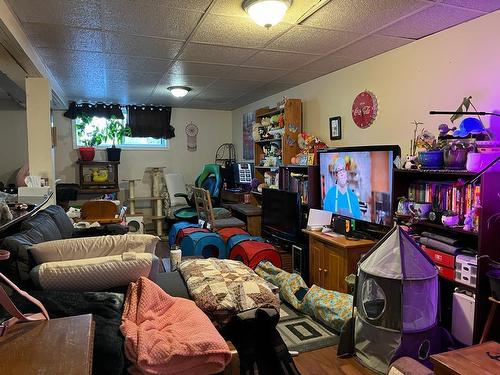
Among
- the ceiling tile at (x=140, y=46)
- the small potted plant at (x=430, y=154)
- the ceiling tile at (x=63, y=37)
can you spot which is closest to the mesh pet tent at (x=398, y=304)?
the small potted plant at (x=430, y=154)

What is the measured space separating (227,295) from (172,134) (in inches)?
195

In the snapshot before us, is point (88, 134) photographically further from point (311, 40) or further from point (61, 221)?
point (311, 40)

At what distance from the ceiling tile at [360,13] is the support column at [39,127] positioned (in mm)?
2698

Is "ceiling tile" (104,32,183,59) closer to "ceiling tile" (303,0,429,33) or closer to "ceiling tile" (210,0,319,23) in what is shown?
"ceiling tile" (210,0,319,23)

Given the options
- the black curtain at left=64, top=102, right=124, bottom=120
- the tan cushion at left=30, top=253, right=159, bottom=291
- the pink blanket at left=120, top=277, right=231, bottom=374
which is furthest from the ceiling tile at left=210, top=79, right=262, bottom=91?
the pink blanket at left=120, top=277, right=231, bottom=374

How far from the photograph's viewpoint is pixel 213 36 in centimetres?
287

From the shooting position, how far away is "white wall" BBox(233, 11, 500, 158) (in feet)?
8.00

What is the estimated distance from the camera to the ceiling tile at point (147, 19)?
A: 2324mm

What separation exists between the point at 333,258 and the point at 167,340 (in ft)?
7.04

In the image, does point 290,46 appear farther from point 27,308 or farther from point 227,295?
point 27,308

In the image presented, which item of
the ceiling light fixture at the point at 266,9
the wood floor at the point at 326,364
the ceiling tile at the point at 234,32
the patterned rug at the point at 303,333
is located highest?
the ceiling tile at the point at 234,32

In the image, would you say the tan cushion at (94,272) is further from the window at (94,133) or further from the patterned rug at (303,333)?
the window at (94,133)

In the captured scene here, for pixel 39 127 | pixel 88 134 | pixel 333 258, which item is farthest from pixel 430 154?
pixel 88 134

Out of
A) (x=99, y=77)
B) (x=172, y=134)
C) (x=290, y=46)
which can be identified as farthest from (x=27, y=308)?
(x=172, y=134)
